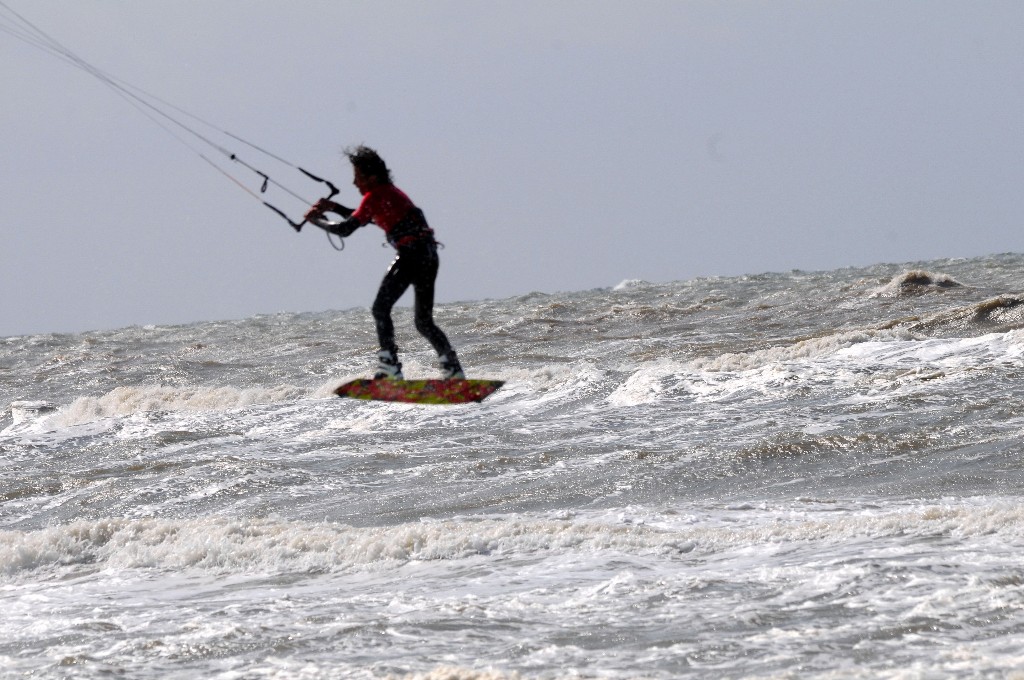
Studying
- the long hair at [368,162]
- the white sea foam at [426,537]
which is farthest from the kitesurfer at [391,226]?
the white sea foam at [426,537]

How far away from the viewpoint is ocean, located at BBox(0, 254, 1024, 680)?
627cm

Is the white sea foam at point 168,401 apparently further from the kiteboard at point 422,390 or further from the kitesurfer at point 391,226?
the kitesurfer at point 391,226

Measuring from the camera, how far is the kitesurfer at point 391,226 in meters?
9.77

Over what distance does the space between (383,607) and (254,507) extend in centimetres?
455

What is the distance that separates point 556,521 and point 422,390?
67.8 inches

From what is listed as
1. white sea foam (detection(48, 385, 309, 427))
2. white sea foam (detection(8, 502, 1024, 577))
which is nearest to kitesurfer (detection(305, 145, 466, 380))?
white sea foam (detection(8, 502, 1024, 577))

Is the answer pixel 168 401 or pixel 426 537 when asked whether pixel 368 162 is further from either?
pixel 168 401

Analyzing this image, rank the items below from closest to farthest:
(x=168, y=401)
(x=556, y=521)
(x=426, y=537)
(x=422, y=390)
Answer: (x=426, y=537)
(x=556, y=521)
(x=422, y=390)
(x=168, y=401)

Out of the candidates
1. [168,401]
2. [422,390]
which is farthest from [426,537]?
[168,401]

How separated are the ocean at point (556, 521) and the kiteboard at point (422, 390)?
0.98 metres

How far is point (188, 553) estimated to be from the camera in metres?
9.39

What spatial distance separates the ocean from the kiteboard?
0.98 metres

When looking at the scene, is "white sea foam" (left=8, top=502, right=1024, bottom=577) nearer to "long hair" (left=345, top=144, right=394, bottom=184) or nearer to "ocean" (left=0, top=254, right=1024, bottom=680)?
"ocean" (left=0, top=254, right=1024, bottom=680)

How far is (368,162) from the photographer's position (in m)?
9.85
